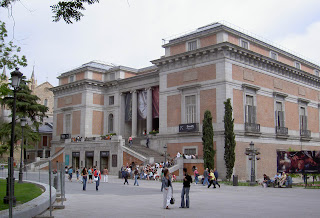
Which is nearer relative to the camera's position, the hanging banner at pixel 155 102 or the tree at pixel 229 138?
the tree at pixel 229 138

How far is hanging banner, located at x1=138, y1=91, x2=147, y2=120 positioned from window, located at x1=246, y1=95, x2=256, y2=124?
1428 cm

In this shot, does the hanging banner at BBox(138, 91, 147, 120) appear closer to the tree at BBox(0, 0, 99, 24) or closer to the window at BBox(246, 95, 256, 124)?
the window at BBox(246, 95, 256, 124)

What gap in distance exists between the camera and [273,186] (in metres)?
28.4

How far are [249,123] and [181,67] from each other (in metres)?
9.17

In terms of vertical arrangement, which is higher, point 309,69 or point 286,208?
point 309,69

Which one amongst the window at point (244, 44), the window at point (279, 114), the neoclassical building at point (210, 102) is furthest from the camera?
the window at point (279, 114)

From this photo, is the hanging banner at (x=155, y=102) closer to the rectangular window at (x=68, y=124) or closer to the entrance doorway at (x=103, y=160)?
the entrance doorway at (x=103, y=160)

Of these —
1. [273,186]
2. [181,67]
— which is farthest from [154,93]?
[273,186]

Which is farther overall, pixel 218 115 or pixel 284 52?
pixel 284 52

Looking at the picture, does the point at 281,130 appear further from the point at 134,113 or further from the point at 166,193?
the point at 166,193

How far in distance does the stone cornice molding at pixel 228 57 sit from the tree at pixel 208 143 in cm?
667

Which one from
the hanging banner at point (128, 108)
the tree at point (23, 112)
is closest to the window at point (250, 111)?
the hanging banner at point (128, 108)

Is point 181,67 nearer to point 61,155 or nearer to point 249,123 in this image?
point 249,123

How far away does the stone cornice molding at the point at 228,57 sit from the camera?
35.7 m
